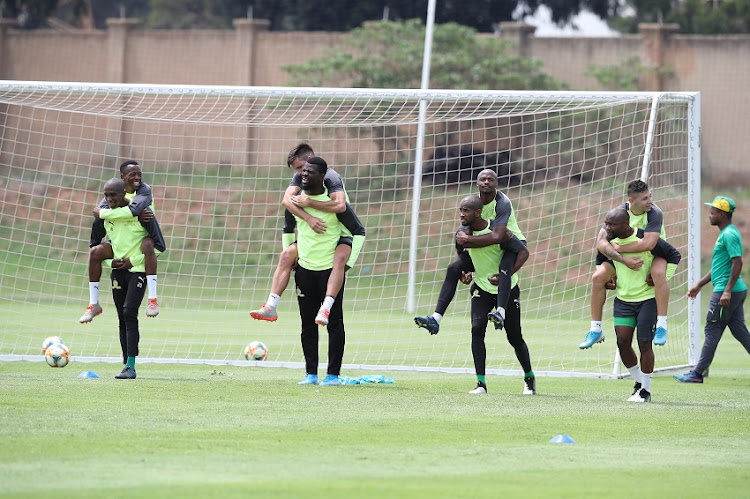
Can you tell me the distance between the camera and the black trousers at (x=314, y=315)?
37.9 ft

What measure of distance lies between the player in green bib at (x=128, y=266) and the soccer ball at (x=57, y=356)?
49.7 inches

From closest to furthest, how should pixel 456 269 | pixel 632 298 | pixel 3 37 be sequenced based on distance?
pixel 632 298 < pixel 456 269 < pixel 3 37

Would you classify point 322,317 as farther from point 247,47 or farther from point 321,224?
point 247,47

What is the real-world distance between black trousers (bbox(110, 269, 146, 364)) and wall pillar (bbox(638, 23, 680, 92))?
29191mm

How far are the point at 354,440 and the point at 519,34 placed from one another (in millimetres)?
32097

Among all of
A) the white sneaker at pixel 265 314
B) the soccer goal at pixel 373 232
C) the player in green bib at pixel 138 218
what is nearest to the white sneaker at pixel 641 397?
the soccer goal at pixel 373 232

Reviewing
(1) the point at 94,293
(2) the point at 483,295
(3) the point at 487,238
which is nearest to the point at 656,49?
(2) the point at 483,295

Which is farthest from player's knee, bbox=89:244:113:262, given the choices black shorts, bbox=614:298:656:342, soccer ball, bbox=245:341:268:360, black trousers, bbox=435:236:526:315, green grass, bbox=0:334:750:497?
black shorts, bbox=614:298:656:342

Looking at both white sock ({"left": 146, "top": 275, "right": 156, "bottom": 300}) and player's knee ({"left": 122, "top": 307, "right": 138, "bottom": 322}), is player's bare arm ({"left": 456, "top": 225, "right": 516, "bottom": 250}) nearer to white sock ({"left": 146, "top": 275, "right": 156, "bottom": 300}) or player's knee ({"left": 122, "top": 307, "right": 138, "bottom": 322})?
white sock ({"left": 146, "top": 275, "right": 156, "bottom": 300})

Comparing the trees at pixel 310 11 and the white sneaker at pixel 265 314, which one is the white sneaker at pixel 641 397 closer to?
the white sneaker at pixel 265 314

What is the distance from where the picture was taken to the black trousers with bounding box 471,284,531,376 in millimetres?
11250

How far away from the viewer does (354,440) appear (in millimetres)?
8125

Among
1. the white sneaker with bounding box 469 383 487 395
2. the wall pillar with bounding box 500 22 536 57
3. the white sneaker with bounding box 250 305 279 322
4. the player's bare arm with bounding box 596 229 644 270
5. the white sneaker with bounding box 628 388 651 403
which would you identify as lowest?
the white sneaker with bounding box 469 383 487 395

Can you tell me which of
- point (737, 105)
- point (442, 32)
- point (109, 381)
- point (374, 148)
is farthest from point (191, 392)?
point (737, 105)
